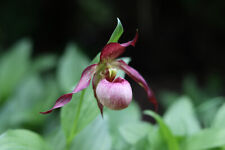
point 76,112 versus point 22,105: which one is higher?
point 76,112

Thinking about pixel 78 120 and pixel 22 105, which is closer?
pixel 78 120

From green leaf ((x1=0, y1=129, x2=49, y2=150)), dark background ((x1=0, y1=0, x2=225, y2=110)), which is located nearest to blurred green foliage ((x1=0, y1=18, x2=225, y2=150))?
green leaf ((x1=0, y1=129, x2=49, y2=150))

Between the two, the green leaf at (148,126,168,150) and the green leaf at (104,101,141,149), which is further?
the green leaf at (104,101,141,149)

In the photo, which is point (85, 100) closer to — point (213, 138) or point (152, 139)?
point (152, 139)

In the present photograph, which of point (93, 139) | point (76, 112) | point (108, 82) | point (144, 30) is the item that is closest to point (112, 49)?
point (108, 82)

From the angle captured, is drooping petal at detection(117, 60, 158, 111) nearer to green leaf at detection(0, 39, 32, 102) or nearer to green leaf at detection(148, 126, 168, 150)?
green leaf at detection(148, 126, 168, 150)

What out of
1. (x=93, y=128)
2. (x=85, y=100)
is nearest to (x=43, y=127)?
(x=93, y=128)

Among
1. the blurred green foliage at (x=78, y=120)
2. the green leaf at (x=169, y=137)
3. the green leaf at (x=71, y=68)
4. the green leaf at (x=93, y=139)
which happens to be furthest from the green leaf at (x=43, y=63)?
the green leaf at (x=169, y=137)

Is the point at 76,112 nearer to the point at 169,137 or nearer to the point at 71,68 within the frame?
the point at 169,137
